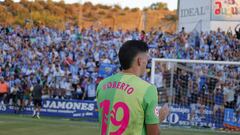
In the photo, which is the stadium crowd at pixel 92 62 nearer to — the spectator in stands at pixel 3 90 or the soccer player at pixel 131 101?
the spectator in stands at pixel 3 90

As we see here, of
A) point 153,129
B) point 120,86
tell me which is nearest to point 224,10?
point 120,86

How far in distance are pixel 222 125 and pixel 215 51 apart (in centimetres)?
515

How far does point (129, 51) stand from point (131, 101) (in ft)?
1.36

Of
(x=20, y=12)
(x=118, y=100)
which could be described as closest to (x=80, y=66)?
(x=118, y=100)

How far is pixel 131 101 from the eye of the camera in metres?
4.29

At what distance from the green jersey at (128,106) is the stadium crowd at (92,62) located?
1743 cm

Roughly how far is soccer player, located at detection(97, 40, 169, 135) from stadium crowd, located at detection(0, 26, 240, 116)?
1744 centimetres

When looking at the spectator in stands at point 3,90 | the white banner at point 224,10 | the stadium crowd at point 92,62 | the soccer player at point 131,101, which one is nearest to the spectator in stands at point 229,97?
the stadium crowd at point 92,62

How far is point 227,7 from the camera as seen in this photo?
103ft

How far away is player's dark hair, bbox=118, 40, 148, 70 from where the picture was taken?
170 inches

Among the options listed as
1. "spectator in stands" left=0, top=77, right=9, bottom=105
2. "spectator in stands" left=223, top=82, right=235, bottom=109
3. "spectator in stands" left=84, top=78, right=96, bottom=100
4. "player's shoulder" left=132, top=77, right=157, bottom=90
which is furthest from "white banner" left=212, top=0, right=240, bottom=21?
"player's shoulder" left=132, top=77, right=157, bottom=90

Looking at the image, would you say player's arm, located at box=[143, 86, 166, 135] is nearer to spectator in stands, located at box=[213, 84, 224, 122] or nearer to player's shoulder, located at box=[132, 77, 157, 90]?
player's shoulder, located at box=[132, 77, 157, 90]

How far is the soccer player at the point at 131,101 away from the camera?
4.25m

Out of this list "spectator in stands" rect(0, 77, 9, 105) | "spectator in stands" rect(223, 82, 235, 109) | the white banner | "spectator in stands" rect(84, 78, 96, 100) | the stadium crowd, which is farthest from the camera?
the white banner
